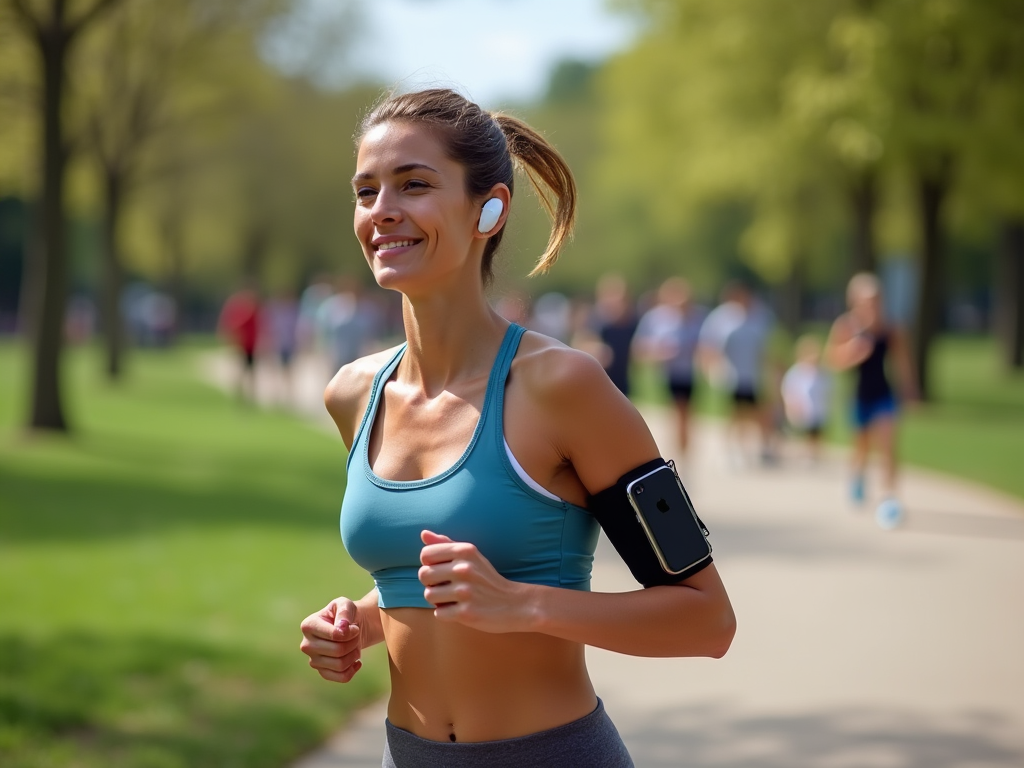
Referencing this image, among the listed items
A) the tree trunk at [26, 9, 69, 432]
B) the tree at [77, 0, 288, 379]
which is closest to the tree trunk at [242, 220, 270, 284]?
the tree at [77, 0, 288, 379]

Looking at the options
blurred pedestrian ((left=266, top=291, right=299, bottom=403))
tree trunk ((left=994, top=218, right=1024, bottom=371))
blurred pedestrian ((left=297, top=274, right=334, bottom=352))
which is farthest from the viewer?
tree trunk ((left=994, top=218, right=1024, bottom=371))

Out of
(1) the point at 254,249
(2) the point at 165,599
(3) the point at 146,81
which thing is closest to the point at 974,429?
(2) the point at 165,599

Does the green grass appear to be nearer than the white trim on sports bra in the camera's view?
No

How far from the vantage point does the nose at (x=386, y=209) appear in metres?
2.28

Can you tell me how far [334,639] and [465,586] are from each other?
0.50 meters

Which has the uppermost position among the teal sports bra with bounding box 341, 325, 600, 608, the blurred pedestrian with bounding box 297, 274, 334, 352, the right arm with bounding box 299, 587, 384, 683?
the blurred pedestrian with bounding box 297, 274, 334, 352

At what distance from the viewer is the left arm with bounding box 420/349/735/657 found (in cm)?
207

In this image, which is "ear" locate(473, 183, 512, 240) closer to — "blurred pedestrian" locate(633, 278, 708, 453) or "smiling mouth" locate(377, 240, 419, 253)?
"smiling mouth" locate(377, 240, 419, 253)

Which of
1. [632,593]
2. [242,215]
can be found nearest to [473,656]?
[632,593]

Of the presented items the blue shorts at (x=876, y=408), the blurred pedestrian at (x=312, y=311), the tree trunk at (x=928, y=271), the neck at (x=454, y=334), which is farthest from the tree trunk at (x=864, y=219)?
the neck at (x=454, y=334)

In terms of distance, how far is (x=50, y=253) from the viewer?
17.2 metres

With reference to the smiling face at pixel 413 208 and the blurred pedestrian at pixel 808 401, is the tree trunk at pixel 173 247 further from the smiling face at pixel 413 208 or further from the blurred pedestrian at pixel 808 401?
the smiling face at pixel 413 208

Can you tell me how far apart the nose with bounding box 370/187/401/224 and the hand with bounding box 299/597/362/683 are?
2.17ft

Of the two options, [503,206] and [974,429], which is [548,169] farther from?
[974,429]
